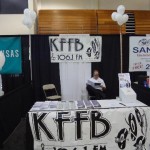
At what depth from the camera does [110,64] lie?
5.84 metres

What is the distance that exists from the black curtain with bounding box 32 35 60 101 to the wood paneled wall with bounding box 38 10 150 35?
69 cm

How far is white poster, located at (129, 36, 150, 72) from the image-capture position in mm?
5832

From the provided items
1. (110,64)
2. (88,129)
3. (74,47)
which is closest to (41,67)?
(74,47)

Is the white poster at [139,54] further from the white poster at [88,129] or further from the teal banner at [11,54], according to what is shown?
the white poster at [88,129]

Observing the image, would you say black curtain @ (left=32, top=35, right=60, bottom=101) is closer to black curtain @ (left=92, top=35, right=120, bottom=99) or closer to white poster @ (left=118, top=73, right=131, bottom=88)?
black curtain @ (left=92, top=35, right=120, bottom=99)

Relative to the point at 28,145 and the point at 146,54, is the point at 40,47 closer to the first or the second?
the point at 146,54

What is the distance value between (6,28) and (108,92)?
3324mm

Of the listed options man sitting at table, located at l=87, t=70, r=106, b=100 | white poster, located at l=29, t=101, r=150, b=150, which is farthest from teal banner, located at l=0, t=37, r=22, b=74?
white poster, located at l=29, t=101, r=150, b=150

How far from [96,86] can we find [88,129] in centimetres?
272

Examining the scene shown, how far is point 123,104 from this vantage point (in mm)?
3043

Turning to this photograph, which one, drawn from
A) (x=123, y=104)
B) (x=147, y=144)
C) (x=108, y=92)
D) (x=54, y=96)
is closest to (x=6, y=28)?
(x=54, y=96)

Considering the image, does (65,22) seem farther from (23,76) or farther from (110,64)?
(23,76)

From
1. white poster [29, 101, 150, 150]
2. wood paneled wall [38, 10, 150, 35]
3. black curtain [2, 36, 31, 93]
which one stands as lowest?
white poster [29, 101, 150, 150]

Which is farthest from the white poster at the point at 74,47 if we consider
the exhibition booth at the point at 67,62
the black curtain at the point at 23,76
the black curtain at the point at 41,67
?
the black curtain at the point at 23,76
